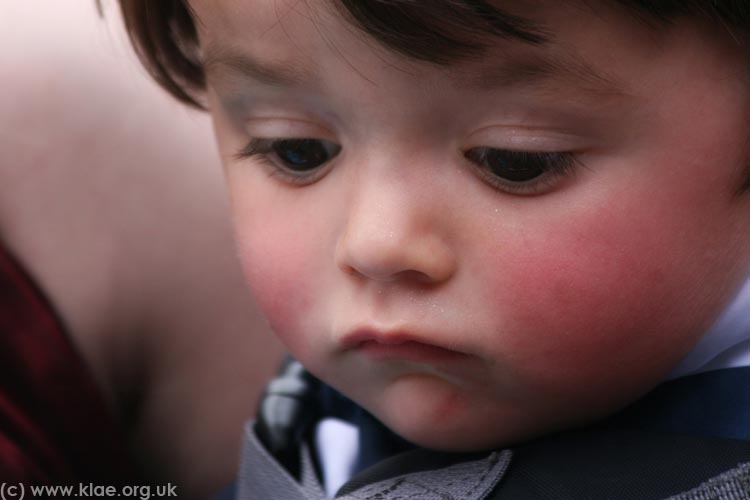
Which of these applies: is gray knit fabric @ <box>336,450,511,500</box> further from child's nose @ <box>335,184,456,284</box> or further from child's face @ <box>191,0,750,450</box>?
child's nose @ <box>335,184,456,284</box>

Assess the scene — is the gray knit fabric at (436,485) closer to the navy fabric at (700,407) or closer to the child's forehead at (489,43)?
the navy fabric at (700,407)

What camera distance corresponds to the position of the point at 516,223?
0.72m

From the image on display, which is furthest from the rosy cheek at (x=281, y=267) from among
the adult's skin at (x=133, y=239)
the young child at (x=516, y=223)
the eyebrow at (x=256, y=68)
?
the adult's skin at (x=133, y=239)

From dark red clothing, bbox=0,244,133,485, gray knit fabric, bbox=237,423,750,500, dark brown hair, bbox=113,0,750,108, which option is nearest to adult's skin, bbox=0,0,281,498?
dark red clothing, bbox=0,244,133,485

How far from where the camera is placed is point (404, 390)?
0.80m

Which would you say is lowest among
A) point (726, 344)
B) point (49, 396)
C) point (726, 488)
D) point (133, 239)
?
point (726, 488)

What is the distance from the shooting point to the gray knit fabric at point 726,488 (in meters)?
0.69

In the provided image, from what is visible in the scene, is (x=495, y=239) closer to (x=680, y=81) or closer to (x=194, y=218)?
(x=680, y=81)

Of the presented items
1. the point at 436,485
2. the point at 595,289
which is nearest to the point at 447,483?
the point at 436,485

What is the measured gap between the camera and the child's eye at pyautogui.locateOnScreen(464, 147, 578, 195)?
0.71 m

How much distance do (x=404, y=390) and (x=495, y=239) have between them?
156 millimetres

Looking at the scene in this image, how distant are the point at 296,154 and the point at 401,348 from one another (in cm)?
17

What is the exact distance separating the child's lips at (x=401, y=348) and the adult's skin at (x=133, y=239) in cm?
48

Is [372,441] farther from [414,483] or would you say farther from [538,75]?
[538,75]
